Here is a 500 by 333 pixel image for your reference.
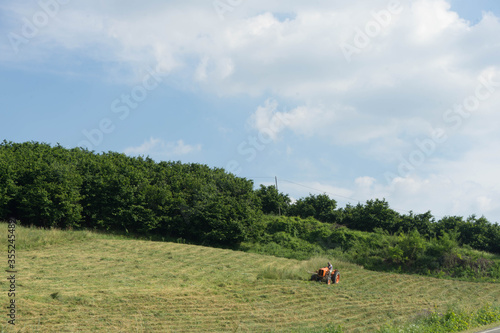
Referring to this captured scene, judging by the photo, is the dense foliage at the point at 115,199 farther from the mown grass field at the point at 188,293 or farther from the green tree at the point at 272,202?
the green tree at the point at 272,202

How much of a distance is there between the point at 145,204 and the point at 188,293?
21.6 m

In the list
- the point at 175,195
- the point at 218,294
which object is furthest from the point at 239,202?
→ the point at 218,294

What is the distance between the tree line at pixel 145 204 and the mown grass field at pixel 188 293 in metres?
4.30

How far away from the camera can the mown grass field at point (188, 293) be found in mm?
13961

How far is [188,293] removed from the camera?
18.0 meters

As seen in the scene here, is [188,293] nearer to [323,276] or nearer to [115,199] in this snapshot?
[323,276]

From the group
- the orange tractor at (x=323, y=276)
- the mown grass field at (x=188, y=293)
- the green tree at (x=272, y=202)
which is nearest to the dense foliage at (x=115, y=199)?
the mown grass field at (x=188, y=293)

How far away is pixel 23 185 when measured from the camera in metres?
35.8

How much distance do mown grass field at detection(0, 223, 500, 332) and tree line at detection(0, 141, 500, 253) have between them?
430cm

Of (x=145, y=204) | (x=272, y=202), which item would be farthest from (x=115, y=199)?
(x=272, y=202)

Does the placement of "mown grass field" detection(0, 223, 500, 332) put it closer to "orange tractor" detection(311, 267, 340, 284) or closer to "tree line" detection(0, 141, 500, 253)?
"orange tractor" detection(311, 267, 340, 284)

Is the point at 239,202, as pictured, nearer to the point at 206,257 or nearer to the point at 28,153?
the point at 206,257

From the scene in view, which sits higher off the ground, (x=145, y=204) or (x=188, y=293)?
(x=145, y=204)

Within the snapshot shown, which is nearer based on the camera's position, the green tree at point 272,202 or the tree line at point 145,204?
the tree line at point 145,204
